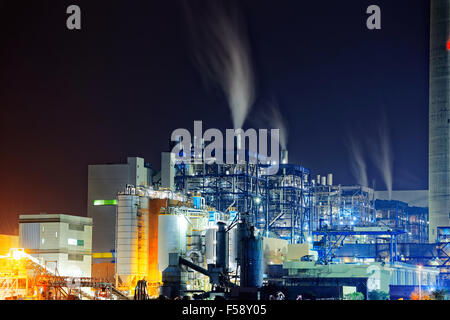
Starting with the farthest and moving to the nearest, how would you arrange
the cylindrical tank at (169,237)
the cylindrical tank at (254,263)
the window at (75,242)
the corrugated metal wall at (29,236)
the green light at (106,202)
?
the green light at (106,202)
the window at (75,242)
the corrugated metal wall at (29,236)
the cylindrical tank at (169,237)
the cylindrical tank at (254,263)

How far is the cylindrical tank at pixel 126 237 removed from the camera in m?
77.7

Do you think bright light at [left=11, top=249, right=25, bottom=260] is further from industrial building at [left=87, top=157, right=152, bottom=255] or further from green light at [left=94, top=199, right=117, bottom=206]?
green light at [left=94, top=199, right=117, bottom=206]

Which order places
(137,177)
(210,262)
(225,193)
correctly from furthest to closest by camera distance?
(225,193)
(137,177)
(210,262)

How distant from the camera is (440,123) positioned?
11356cm

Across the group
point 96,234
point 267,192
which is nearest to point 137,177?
point 96,234

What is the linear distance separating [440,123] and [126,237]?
53.1 meters

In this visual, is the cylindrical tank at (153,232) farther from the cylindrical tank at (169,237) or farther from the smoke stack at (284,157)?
the smoke stack at (284,157)

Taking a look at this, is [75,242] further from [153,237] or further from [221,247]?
[221,247]

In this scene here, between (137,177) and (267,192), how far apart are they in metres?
21.6

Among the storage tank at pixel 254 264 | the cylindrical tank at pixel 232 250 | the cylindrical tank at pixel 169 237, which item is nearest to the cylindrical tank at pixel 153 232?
the cylindrical tank at pixel 169 237

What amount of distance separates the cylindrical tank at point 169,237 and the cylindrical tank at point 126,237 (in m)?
2.30

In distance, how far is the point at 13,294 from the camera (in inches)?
2685

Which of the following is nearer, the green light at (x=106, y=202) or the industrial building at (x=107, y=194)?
the industrial building at (x=107, y=194)
